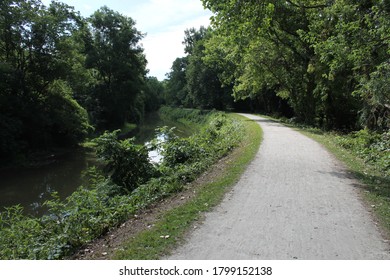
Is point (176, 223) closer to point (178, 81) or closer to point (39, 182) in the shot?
point (39, 182)

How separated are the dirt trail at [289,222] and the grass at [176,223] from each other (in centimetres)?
22

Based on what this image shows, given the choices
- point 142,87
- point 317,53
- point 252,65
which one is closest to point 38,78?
point 252,65

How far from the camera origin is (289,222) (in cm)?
633

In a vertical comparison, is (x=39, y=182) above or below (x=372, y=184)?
below

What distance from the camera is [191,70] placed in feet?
193

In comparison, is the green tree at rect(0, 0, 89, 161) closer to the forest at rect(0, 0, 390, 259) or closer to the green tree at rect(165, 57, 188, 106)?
the forest at rect(0, 0, 390, 259)

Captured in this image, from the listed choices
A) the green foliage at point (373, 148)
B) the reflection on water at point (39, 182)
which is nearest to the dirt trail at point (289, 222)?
the green foliage at point (373, 148)

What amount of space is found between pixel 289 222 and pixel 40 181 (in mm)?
16351

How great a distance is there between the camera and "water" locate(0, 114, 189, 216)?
49.1 feet

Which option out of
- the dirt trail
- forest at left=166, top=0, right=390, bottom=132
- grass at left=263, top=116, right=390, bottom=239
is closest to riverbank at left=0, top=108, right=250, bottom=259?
the dirt trail

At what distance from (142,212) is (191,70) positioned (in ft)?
174

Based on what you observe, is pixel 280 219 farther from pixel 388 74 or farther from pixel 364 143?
pixel 364 143

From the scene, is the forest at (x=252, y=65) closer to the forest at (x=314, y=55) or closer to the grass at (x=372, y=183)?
the forest at (x=314, y=55)
